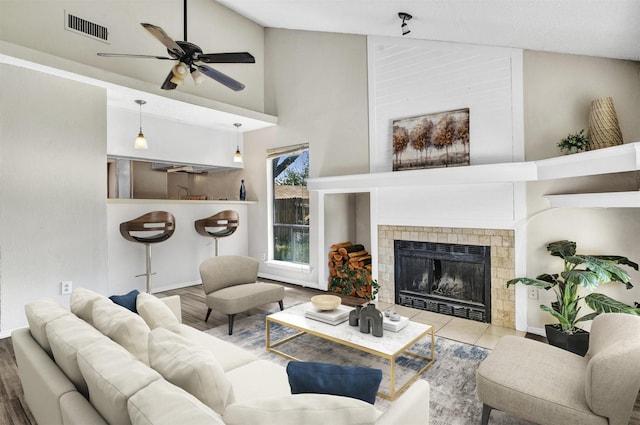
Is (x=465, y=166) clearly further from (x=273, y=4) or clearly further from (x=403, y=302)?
(x=273, y=4)

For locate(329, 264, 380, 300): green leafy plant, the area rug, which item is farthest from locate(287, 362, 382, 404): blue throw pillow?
locate(329, 264, 380, 300): green leafy plant

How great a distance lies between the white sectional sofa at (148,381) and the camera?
0.99 meters

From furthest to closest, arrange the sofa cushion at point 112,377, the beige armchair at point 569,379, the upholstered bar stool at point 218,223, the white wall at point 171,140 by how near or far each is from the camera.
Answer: the upholstered bar stool at point 218,223
the white wall at point 171,140
the beige armchair at point 569,379
the sofa cushion at point 112,377

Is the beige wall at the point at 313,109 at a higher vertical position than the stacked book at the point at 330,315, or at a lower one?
higher

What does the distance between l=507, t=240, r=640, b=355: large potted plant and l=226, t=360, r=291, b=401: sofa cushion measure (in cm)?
230

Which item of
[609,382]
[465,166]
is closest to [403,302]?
[465,166]

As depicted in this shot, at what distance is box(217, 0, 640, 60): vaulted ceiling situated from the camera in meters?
2.21

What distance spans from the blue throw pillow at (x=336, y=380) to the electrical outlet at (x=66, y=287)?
11.9 ft

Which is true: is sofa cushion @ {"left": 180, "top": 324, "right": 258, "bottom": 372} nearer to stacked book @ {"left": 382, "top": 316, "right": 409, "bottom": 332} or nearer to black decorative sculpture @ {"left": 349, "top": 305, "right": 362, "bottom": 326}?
black decorative sculpture @ {"left": 349, "top": 305, "right": 362, "bottom": 326}

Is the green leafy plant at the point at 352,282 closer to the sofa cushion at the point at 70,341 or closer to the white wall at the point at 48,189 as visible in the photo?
the white wall at the point at 48,189

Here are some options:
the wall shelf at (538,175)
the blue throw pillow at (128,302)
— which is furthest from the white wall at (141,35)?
the blue throw pillow at (128,302)

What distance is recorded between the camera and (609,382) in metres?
1.50

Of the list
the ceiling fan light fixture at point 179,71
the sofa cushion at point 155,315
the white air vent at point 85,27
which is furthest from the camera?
the white air vent at point 85,27

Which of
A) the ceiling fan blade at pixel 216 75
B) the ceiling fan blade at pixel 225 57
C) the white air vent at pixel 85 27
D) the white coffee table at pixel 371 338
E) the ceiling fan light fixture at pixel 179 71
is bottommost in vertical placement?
the white coffee table at pixel 371 338
